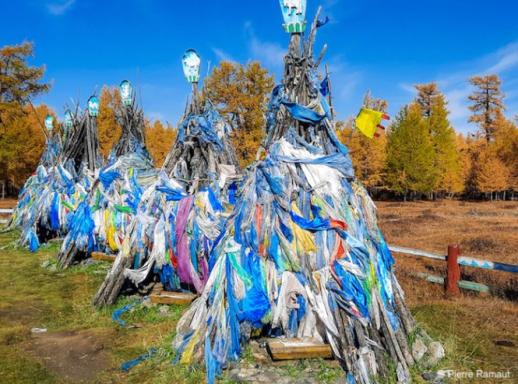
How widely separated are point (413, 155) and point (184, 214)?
3194 centimetres

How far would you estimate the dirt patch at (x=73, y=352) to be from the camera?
524 centimetres

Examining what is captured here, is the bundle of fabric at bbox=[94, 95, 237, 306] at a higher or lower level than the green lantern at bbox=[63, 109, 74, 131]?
lower

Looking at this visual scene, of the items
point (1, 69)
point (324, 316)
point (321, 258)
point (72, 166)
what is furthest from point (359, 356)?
Answer: point (1, 69)

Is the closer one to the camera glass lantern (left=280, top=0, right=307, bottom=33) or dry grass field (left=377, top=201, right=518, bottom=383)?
dry grass field (left=377, top=201, right=518, bottom=383)

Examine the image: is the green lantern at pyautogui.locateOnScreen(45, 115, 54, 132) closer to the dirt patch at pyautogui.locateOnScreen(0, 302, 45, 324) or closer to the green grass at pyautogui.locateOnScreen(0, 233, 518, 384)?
the green grass at pyautogui.locateOnScreen(0, 233, 518, 384)

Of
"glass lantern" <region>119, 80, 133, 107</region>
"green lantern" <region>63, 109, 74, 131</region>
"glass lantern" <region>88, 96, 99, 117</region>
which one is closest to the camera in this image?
"glass lantern" <region>119, 80, 133, 107</region>

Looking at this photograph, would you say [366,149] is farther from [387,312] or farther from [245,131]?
[387,312]

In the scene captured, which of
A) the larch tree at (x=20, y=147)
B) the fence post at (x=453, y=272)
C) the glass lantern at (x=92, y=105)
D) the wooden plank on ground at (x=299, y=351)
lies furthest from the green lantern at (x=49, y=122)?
the wooden plank on ground at (x=299, y=351)

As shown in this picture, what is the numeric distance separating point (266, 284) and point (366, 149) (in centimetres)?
3494

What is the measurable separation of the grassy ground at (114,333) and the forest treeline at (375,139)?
1688cm

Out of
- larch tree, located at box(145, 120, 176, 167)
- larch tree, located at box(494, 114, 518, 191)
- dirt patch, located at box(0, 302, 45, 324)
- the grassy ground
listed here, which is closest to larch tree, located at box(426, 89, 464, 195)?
larch tree, located at box(494, 114, 518, 191)

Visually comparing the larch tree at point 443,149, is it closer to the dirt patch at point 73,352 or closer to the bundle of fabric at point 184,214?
the bundle of fabric at point 184,214

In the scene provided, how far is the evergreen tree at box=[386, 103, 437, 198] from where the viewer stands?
35719 millimetres

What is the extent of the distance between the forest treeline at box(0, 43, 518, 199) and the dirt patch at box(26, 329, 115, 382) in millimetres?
19158
